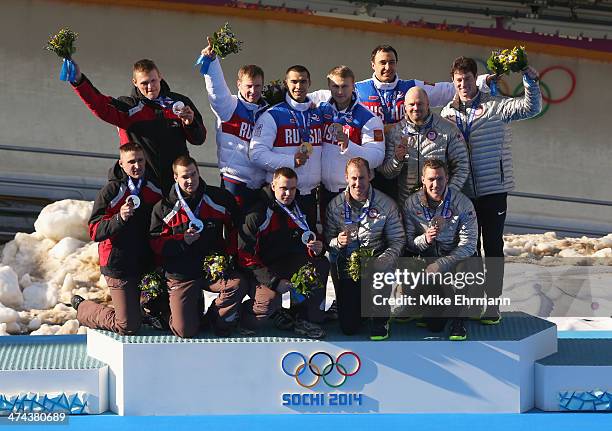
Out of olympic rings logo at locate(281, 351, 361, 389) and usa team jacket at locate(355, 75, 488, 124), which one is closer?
olympic rings logo at locate(281, 351, 361, 389)

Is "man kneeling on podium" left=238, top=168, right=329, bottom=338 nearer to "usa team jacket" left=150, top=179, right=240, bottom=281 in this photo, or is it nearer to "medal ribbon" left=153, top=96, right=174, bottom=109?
"usa team jacket" left=150, top=179, right=240, bottom=281

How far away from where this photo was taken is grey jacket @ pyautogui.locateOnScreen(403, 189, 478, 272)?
24.3 ft

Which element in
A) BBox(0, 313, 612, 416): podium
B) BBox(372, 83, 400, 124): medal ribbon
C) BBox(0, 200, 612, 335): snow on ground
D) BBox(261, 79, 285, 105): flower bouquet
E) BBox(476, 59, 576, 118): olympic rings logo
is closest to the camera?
BBox(0, 313, 612, 416): podium

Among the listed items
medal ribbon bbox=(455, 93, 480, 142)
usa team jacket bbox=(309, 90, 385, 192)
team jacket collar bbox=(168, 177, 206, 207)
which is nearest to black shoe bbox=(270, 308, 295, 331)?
usa team jacket bbox=(309, 90, 385, 192)

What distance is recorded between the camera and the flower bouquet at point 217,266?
7.25 meters

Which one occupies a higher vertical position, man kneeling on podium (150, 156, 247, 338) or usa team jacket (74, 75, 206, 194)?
usa team jacket (74, 75, 206, 194)

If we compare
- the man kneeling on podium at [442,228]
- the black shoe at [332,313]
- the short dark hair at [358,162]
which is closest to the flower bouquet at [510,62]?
the man kneeling on podium at [442,228]

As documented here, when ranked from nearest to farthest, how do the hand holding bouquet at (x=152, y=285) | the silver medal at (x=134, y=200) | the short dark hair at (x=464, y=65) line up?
1. the silver medal at (x=134, y=200)
2. the hand holding bouquet at (x=152, y=285)
3. the short dark hair at (x=464, y=65)

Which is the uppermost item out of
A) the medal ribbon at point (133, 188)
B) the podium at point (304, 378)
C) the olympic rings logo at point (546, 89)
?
the olympic rings logo at point (546, 89)

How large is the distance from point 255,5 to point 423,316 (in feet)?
25.6

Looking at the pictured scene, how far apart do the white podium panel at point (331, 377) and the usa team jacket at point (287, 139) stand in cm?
104

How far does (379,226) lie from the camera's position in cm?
738

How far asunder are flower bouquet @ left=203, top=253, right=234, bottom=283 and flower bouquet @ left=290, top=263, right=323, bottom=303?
1.28ft

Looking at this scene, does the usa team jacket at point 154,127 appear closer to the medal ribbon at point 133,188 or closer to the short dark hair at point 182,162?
the medal ribbon at point 133,188
